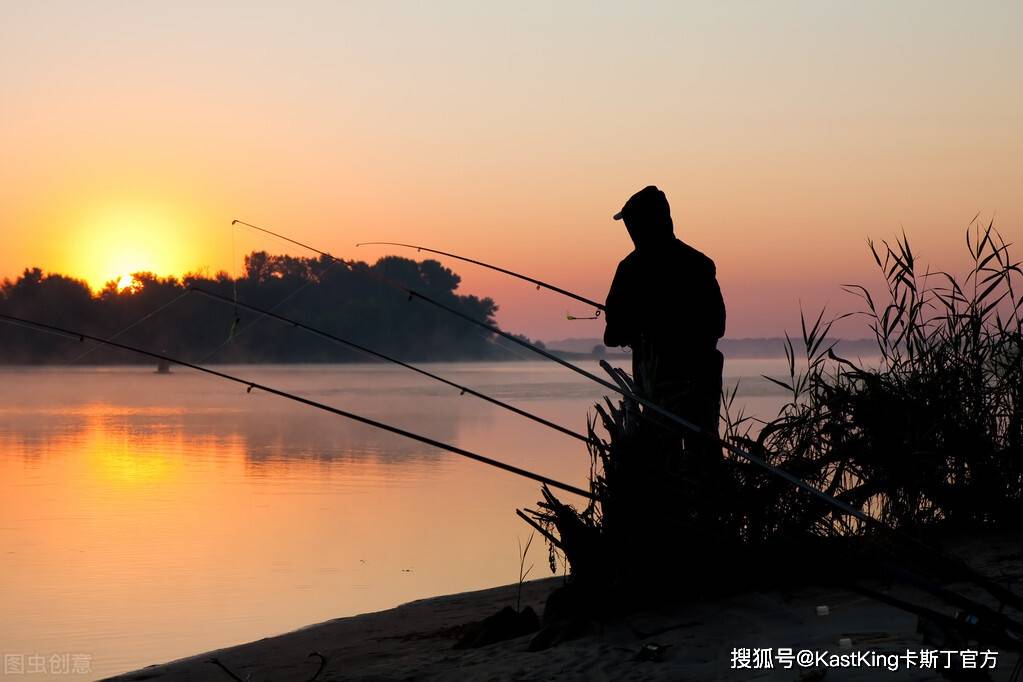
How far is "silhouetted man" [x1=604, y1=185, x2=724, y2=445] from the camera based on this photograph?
535 centimetres

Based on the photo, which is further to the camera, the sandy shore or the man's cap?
the man's cap

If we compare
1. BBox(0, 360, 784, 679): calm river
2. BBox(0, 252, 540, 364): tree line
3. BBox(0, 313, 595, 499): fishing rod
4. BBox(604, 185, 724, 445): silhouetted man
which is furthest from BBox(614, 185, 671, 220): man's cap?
BBox(0, 252, 540, 364): tree line

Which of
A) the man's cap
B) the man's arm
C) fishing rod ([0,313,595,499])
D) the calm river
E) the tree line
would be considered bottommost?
the calm river

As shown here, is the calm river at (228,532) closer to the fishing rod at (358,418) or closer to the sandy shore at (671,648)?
the sandy shore at (671,648)

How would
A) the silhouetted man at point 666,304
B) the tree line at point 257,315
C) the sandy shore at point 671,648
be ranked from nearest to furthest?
the sandy shore at point 671,648, the silhouetted man at point 666,304, the tree line at point 257,315

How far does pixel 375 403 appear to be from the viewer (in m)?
37.9

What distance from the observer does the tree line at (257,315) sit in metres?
93.6

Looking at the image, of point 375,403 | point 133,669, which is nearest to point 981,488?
point 133,669

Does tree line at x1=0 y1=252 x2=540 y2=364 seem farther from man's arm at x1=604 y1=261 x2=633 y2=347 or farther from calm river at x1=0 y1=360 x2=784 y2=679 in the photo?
man's arm at x1=604 y1=261 x2=633 y2=347

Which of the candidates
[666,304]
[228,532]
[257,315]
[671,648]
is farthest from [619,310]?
[257,315]

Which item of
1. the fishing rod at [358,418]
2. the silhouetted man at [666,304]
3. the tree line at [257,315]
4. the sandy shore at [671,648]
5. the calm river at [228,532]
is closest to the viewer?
the fishing rod at [358,418]

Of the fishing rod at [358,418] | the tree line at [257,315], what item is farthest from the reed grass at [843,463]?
the tree line at [257,315]

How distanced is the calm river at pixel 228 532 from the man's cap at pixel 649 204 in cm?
345

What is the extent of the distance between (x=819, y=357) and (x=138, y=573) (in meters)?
5.46
